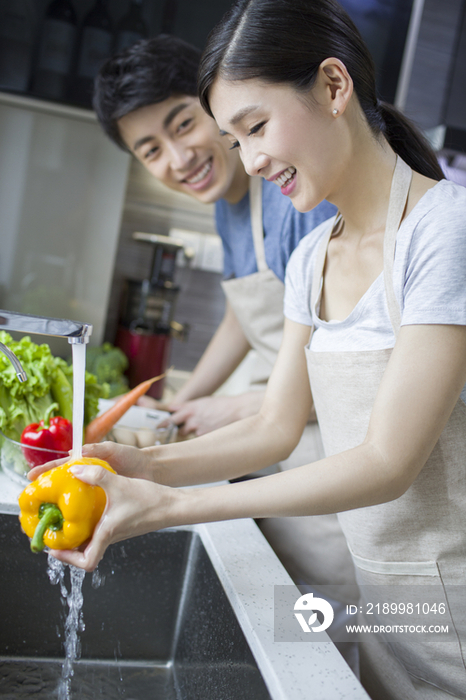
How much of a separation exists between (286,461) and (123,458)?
0.56 meters

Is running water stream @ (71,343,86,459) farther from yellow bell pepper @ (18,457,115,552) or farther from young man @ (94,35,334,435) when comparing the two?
young man @ (94,35,334,435)

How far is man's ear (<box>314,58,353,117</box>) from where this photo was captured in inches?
29.6

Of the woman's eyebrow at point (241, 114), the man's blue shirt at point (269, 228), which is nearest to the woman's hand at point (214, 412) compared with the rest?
the man's blue shirt at point (269, 228)

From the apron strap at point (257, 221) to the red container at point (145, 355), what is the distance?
3.73ft

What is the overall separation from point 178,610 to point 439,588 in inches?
15.7

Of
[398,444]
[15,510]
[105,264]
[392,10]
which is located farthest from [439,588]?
[392,10]

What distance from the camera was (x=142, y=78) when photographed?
49.6 inches

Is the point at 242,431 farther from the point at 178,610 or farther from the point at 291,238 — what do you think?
the point at 291,238

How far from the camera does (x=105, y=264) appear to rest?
2.27 meters

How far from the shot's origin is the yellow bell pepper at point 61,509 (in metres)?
0.67

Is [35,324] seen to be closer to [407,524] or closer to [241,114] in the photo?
[241,114]

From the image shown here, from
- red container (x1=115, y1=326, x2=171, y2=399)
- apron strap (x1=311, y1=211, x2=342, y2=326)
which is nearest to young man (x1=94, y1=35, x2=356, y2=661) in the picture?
apron strap (x1=311, y1=211, x2=342, y2=326)

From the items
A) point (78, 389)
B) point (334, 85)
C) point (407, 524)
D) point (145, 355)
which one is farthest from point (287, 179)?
point (145, 355)

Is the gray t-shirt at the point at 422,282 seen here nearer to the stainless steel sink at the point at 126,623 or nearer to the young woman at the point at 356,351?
the young woman at the point at 356,351
